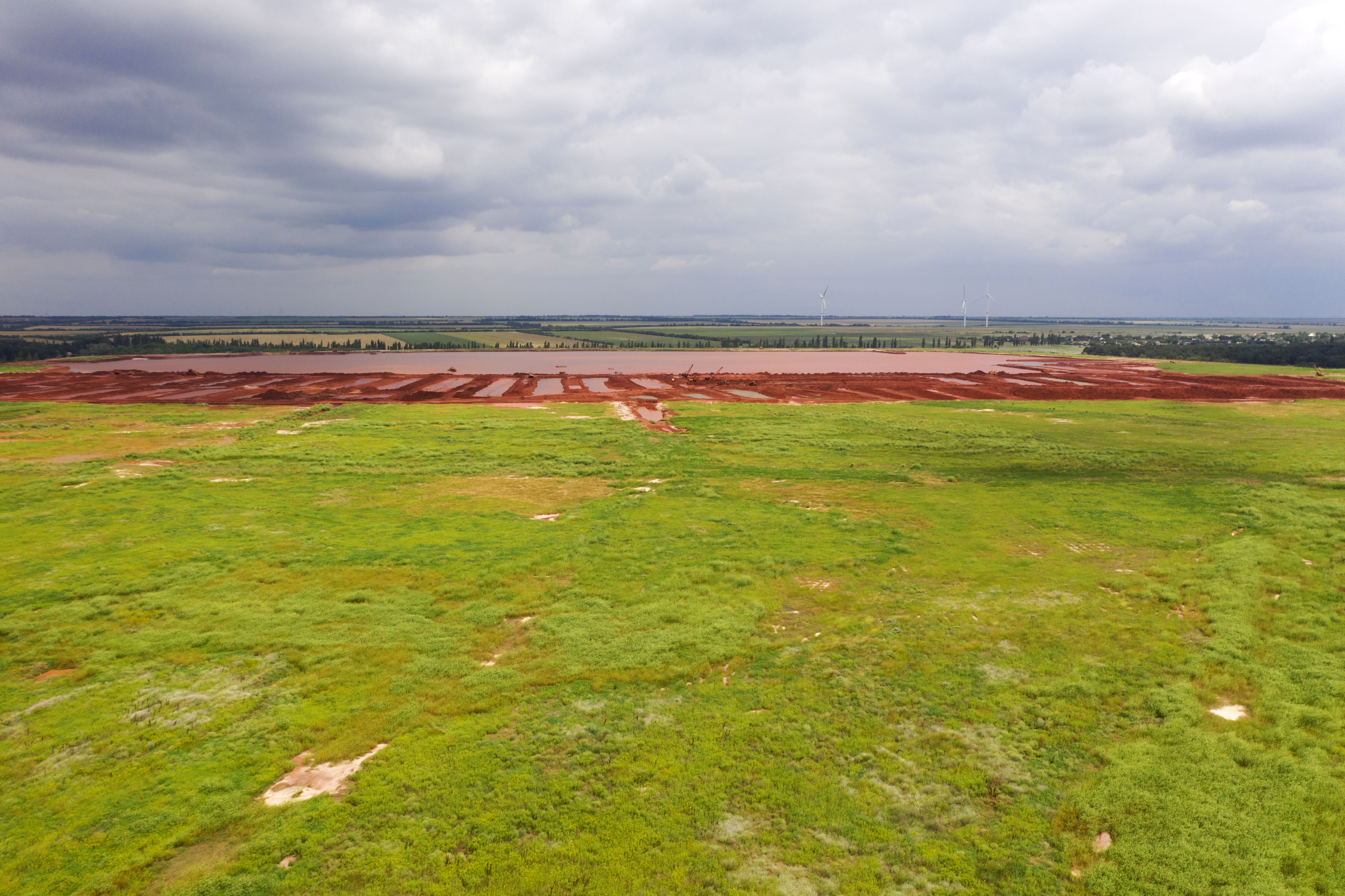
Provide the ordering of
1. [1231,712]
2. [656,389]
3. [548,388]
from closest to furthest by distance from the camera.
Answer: [1231,712] < [656,389] < [548,388]

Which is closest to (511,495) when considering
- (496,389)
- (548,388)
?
(548,388)

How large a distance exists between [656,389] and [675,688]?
6184cm

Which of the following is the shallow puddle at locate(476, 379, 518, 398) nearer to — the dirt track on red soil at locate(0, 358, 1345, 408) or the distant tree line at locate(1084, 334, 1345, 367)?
the dirt track on red soil at locate(0, 358, 1345, 408)

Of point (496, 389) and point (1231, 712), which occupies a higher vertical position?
point (496, 389)

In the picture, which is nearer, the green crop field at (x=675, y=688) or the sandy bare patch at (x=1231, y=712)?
the green crop field at (x=675, y=688)

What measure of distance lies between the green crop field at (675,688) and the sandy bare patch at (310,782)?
0.24 m

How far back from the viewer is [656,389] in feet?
243

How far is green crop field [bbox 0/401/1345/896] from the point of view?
909 centimetres

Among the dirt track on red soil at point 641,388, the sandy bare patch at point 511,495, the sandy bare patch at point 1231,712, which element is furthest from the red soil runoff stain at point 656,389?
the sandy bare patch at point 1231,712

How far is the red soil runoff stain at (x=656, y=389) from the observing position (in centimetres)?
6481

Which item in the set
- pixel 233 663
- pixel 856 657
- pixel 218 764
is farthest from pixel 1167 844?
pixel 233 663

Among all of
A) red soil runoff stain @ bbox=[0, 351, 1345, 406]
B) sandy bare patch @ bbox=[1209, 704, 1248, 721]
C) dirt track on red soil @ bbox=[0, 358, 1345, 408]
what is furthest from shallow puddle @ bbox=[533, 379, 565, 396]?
sandy bare patch @ bbox=[1209, 704, 1248, 721]

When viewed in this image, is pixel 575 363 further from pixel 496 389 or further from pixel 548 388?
pixel 496 389

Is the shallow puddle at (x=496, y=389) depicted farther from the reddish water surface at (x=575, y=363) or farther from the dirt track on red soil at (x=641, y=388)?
the reddish water surface at (x=575, y=363)
